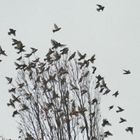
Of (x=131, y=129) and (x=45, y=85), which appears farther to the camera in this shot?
(x=131, y=129)

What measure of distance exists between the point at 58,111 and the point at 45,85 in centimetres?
90

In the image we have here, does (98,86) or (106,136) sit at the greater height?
(98,86)

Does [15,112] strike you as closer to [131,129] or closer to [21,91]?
[21,91]

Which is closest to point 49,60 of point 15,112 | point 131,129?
point 15,112

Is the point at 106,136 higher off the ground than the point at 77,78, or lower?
lower

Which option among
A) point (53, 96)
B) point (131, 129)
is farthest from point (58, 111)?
point (131, 129)

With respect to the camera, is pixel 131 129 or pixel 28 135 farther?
pixel 131 129

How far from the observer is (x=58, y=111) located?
23531mm

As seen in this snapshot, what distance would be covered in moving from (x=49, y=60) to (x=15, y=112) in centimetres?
195

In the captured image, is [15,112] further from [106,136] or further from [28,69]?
[106,136]

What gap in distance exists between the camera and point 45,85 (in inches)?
934

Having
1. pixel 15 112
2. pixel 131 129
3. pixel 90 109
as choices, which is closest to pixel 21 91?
pixel 15 112

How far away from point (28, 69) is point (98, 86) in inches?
91.0

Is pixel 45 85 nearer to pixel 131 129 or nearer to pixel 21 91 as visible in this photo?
pixel 21 91
